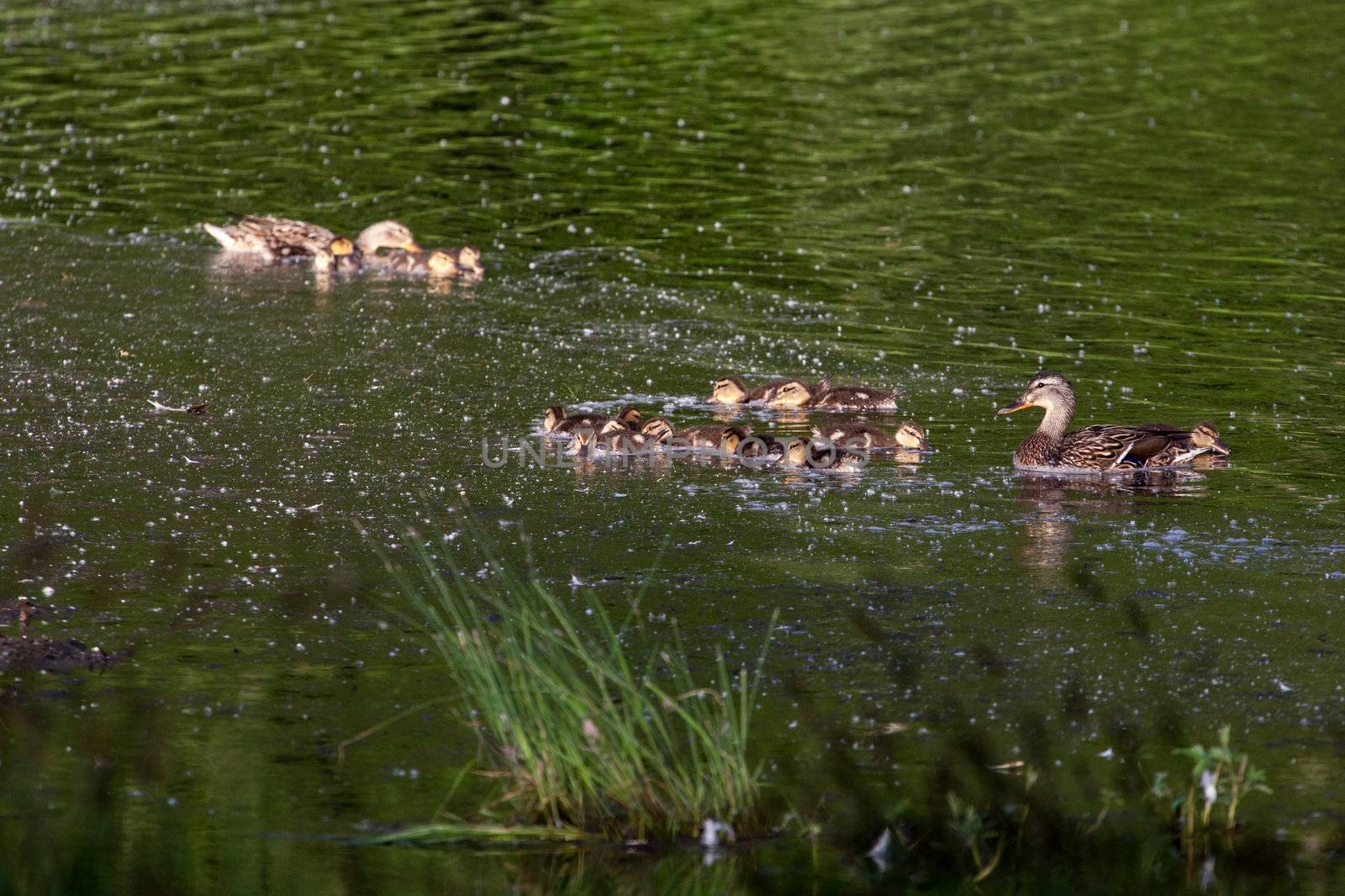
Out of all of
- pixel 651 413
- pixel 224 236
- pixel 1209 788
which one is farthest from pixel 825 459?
pixel 224 236

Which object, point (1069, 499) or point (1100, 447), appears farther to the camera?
point (1100, 447)

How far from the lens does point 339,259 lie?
15.5m

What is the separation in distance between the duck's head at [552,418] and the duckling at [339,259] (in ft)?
17.8

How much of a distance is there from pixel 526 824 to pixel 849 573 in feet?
8.58

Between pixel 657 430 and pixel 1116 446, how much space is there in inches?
97.7

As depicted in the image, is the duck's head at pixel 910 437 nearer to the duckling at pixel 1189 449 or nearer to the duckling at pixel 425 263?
the duckling at pixel 1189 449

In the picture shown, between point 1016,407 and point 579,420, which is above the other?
point 579,420

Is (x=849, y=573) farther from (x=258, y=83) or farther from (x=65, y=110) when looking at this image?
(x=258, y=83)

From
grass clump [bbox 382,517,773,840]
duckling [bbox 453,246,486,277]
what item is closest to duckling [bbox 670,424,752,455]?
grass clump [bbox 382,517,773,840]

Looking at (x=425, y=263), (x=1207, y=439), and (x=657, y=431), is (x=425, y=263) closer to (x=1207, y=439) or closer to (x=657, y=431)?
(x=657, y=431)

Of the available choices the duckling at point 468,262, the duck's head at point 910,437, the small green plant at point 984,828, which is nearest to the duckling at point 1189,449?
the duck's head at point 910,437

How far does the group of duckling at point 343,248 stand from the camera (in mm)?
15133

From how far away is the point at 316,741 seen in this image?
621 cm

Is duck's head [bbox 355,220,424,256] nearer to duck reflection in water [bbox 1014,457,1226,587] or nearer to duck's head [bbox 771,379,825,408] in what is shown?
duck's head [bbox 771,379,825,408]
